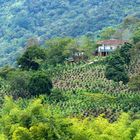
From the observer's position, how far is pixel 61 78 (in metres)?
37.6

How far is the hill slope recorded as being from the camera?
87.6 metres

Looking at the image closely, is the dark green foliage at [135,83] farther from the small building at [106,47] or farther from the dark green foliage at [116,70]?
the small building at [106,47]

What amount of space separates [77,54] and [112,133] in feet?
85.9

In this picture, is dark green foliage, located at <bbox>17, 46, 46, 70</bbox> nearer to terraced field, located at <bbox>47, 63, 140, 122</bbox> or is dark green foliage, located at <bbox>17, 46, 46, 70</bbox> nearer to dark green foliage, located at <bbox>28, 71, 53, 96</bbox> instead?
terraced field, located at <bbox>47, 63, 140, 122</bbox>

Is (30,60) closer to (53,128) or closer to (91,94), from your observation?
(91,94)

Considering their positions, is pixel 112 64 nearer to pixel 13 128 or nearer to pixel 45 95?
pixel 45 95

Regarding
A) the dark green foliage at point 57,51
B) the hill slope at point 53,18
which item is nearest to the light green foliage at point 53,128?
the dark green foliage at point 57,51

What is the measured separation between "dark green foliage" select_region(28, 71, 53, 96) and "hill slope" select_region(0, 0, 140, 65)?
43367 mm

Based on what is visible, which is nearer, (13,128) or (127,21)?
(13,128)

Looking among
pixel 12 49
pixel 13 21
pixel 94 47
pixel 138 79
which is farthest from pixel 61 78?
pixel 13 21

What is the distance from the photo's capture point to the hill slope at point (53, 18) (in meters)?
87.6

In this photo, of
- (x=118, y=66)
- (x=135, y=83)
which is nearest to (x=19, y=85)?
(x=118, y=66)

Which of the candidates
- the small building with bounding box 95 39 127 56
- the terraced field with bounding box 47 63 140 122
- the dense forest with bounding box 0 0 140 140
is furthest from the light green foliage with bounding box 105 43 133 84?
the small building with bounding box 95 39 127 56

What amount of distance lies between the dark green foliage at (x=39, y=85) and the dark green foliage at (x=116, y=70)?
473 centimetres
